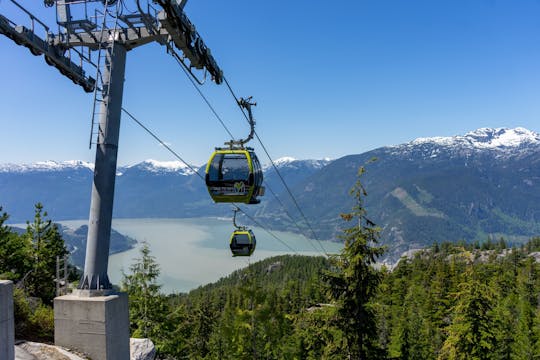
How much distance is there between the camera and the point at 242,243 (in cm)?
1680

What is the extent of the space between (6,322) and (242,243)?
11.4 meters

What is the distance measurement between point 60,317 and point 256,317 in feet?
60.3

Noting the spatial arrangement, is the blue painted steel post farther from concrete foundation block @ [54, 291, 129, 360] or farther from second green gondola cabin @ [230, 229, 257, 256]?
second green gondola cabin @ [230, 229, 257, 256]

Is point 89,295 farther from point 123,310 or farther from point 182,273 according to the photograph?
point 182,273

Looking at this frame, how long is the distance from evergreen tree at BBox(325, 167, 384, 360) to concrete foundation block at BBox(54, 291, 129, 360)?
953cm

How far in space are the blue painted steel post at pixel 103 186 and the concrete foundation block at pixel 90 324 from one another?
339 mm

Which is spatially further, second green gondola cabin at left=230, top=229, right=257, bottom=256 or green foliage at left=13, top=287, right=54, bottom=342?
second green gondola cabin at left=230, top=229, right=257, bottom=256

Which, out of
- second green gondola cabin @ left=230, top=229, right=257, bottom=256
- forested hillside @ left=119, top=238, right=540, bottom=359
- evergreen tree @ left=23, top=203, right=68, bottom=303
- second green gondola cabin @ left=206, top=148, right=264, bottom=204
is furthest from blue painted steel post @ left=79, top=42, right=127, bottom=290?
evergreen tree @ left=23, top=203, right=68, bottom=303

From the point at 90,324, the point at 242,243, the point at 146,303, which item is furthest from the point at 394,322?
the point at 90,324

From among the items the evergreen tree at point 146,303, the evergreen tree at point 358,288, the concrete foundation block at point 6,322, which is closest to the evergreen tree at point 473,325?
the evergreen tree at point 358,288

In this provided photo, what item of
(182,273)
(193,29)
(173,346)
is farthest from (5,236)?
(182,273)

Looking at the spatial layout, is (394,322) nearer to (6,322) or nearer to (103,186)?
(103,186)

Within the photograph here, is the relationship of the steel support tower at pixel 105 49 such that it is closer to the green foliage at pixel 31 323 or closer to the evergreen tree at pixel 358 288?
the green foliage at pixel 31 323

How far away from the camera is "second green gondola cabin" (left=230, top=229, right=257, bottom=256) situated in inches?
659
